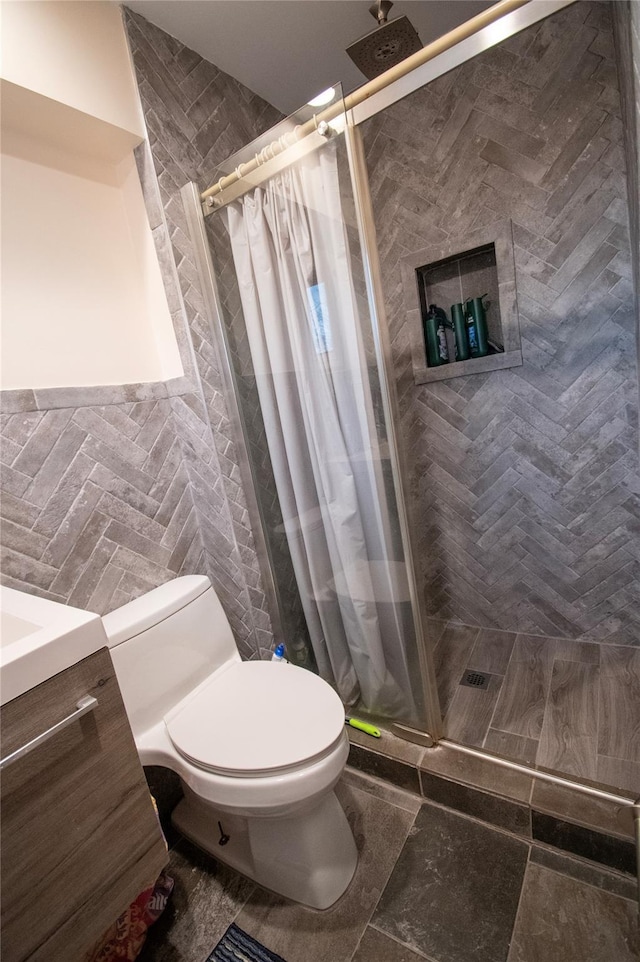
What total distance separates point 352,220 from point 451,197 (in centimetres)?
93

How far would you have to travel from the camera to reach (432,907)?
1.15 metres

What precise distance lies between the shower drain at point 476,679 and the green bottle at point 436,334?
142 cm

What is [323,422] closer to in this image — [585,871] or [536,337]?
[536,337]

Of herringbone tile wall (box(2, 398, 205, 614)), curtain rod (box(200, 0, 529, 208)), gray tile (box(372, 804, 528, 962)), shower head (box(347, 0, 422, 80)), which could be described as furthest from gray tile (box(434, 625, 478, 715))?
shower head (box(347, 0, 422, 80))

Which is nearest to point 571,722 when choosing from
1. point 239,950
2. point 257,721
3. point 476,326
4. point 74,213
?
point 257,721

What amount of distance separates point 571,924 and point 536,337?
1.88 m

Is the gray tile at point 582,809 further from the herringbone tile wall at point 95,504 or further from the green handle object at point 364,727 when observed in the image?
the herringbone tile wall at point 95,504

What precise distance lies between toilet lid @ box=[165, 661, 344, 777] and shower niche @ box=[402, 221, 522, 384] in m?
1.48

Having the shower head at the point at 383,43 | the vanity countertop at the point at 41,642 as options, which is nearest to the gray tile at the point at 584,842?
the vanity countertop at the point at 41,642

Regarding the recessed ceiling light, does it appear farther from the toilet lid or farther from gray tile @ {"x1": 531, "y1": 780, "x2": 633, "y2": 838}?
gray tile @ {"x1": 531, "y1": 780, "x2": 633, "y2": 838}

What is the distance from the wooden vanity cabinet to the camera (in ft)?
2.28

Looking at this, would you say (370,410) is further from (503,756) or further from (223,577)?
(503,756)

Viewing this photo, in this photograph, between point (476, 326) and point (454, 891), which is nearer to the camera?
point (454, 891)

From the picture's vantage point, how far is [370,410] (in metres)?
1.30
